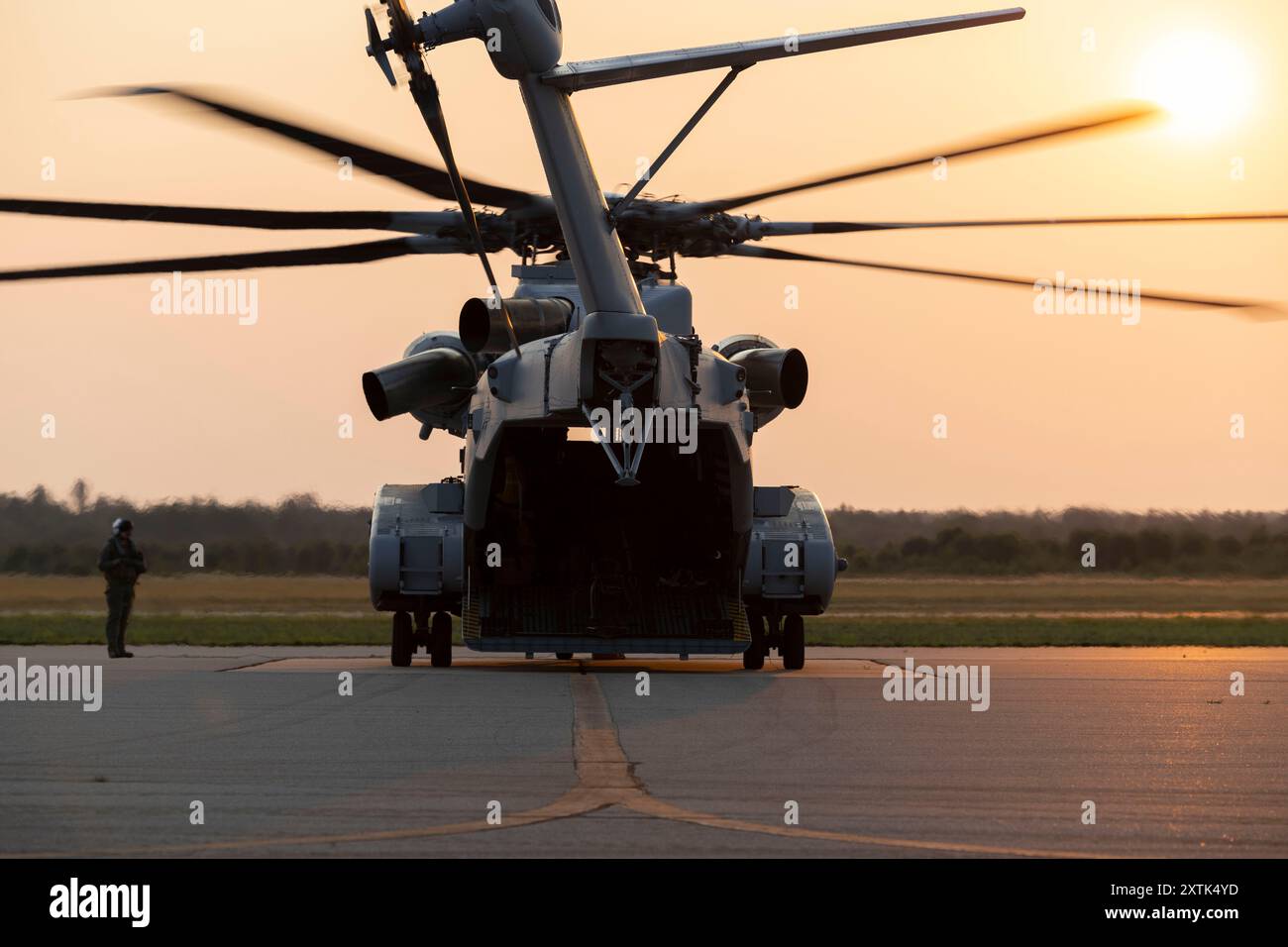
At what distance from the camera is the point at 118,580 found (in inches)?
867

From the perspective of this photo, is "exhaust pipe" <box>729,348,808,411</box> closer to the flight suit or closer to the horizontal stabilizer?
the horizontal stabilizer

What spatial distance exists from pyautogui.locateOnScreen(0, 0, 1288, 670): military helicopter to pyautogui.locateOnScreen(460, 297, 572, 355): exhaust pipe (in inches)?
0.8

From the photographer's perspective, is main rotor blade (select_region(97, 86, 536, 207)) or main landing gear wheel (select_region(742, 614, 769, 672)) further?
main landing gear wheel (select_region(742, 614, 769, 672))

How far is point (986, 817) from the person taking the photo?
26.4 feet

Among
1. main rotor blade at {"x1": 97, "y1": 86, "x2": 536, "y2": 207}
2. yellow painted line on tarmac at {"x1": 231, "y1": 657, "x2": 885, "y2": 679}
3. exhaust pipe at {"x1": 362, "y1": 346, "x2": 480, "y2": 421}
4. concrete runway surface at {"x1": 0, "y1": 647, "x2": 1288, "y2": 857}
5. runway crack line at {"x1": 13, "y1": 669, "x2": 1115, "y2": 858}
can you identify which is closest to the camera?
runway crack line at {"x1": 13, "y1": 669, "x2": 1115, "y2": 858}

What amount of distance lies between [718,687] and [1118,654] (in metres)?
9.61

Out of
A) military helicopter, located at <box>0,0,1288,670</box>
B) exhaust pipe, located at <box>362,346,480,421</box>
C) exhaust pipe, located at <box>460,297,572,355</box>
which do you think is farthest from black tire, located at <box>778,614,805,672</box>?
exhaust pipe, located at <box>362,346,480,421</box>

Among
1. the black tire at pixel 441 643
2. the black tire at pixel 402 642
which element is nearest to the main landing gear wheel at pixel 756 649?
the black tire at pixel 441 643

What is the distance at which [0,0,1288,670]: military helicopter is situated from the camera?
52.7ft

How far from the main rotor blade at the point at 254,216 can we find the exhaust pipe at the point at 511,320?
90cm

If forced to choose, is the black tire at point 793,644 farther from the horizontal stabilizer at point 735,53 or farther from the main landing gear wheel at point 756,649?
the horizontal stabilizer at point 735,53

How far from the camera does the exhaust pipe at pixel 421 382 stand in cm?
1841

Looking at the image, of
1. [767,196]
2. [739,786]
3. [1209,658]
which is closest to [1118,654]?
[1209,658]
